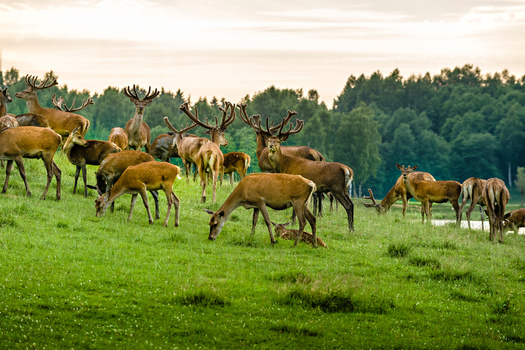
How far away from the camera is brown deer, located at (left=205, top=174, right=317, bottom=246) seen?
1258 centimetres

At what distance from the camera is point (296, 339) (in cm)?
737

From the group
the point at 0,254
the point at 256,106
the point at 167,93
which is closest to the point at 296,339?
the point at 0,254

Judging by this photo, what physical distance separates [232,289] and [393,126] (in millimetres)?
92822

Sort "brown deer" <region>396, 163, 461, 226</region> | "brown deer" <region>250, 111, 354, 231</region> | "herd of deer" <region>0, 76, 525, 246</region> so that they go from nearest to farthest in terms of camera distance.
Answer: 1. "herd of deer" <region>0, 76, 525, 246</region>
2. "brown deer" <region>250, 111, 354, 231</region>
3. "brown deer" <region>396, 163, 461, 226</region>

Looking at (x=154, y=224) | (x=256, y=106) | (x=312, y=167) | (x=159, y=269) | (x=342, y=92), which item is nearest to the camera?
(x=159, y=269)

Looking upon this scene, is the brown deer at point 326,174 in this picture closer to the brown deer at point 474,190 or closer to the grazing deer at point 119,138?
the brown deer at point 474,190

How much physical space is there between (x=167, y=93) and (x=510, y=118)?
77618 millimetres

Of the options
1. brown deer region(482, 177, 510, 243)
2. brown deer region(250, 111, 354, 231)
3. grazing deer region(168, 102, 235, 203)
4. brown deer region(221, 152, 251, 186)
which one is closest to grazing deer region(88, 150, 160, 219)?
brown deer region(250, 111, 354, 231)

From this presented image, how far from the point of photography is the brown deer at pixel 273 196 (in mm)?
12578

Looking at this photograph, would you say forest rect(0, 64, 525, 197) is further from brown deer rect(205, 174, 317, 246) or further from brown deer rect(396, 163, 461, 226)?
brown deer rect(205, 174, 317, 246)

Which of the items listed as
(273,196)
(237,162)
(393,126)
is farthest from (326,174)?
(393,126)

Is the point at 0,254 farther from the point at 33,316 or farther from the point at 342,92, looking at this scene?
the point at 342,92

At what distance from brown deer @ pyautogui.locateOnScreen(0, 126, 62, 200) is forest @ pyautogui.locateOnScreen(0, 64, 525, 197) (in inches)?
2397

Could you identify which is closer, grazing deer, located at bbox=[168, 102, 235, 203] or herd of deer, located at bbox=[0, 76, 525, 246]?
herd of deer, located at bbox=[0, 76, 525, 246]
